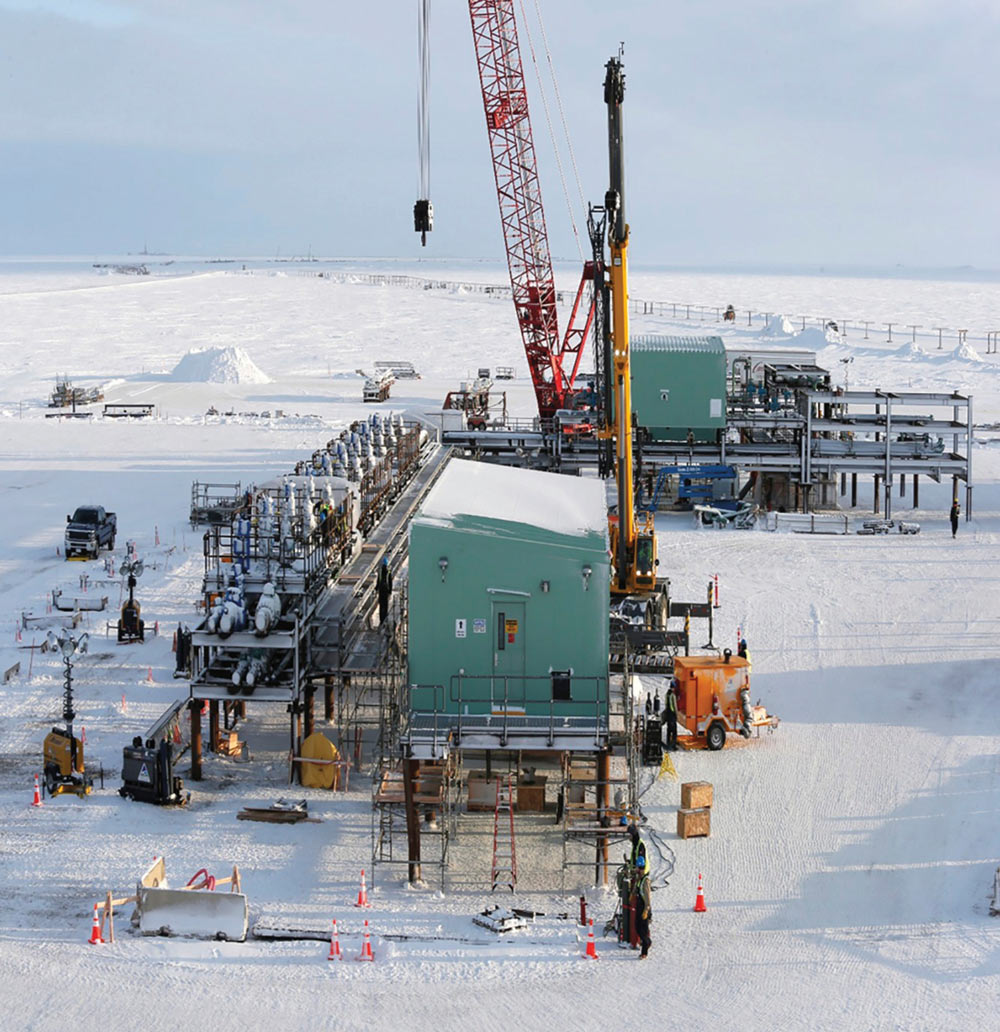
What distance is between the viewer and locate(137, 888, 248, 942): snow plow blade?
2261 cm

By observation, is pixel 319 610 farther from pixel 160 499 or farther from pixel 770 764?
pixel 160 499

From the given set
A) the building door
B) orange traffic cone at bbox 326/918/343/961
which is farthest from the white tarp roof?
orange traffic cone at bbox 326/918/343/961

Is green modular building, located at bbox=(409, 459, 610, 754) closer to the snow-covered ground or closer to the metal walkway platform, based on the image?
the snow-covered ground

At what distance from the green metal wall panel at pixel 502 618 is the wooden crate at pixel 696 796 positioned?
2.20m

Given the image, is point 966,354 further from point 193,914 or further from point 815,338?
point 193,914

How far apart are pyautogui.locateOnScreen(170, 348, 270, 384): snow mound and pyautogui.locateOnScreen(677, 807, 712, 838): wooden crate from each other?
7186 centimetres

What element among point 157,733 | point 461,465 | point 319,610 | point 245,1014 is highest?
point 461,465

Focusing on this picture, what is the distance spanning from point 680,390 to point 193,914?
38.5 m

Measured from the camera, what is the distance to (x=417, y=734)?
2567 centimetres

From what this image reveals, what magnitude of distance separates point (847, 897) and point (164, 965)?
33.1 ft

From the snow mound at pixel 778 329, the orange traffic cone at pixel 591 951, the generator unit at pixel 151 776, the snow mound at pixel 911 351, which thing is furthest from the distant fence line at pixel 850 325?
the orange traffic cone at pixel 591 951

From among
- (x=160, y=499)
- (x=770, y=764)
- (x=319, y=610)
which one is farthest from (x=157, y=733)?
(x=160, y=499)

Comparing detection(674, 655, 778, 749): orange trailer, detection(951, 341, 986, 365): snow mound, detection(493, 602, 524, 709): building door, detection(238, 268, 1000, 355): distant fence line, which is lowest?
detection(674, 655, 778, 749): orange trailer

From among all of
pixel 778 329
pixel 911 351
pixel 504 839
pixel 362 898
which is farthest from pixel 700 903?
pixel 778 329
